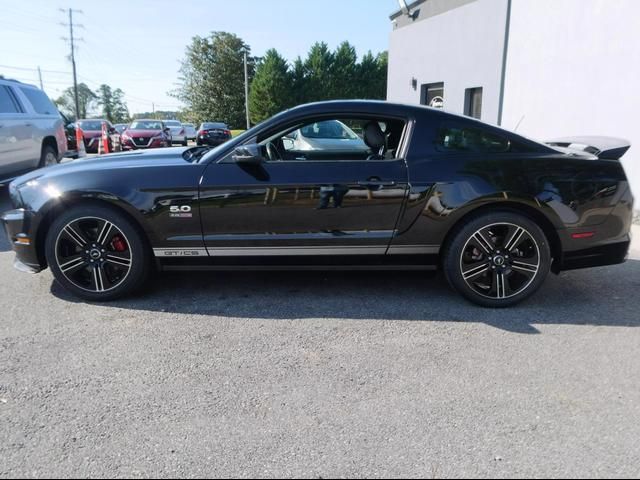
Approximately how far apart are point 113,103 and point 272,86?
9136 cm

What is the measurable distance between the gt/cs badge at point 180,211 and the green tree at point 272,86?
4338 cm

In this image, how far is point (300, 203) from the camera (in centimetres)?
367

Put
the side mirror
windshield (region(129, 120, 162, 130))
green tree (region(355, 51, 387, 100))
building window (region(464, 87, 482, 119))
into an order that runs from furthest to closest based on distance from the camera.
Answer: green tree (region(355, 51, 387, 100)) < windshield (region(129, 120, 162, 130)) < building window (region(464, 87, 482, 119)) < the side mirror

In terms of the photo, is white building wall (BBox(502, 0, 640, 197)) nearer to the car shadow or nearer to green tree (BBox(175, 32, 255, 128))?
the car shadow

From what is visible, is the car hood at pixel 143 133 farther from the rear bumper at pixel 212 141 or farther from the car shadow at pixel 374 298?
the car shadow at pixel 374 298

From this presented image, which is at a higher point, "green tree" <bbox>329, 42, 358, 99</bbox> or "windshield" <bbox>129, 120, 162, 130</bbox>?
"green tree" <bbox>329, 42, 358, 99</bbox>

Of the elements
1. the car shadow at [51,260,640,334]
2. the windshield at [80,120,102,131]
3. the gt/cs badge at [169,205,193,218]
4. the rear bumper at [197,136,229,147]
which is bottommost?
the car shadow at [51,260,640,334]

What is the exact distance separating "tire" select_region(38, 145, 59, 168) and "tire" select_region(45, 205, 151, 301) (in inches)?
234

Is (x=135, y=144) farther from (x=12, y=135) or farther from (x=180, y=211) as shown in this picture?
(x=180, y=211)

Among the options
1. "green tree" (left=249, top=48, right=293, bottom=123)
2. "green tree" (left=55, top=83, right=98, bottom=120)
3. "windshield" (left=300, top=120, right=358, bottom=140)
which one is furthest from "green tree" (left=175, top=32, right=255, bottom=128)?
"windshield" (left=300, top=120, right=358, bottom=140)

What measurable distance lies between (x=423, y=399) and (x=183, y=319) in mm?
1848

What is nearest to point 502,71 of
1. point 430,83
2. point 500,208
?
point 430,83

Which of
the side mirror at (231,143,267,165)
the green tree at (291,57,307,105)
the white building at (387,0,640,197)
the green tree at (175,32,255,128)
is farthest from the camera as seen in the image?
the green tree at (175,32,255,128)

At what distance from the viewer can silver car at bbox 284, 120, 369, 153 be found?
15.1ft
